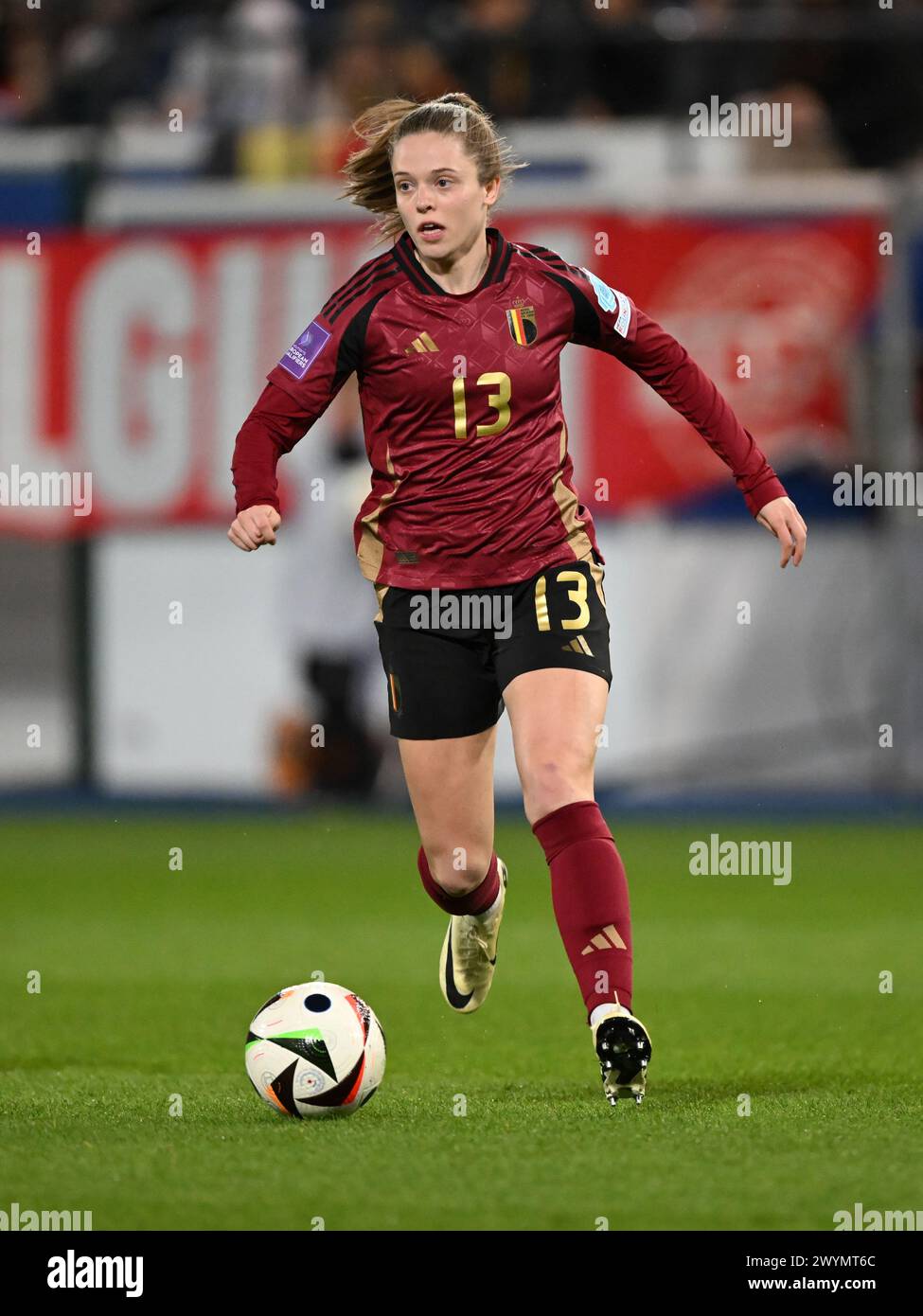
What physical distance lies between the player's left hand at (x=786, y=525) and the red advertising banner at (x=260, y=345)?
23.8 feet

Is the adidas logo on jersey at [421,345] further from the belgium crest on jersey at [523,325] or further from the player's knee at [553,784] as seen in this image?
the player's knee at [553,784]

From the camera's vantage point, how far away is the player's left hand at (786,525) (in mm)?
5312

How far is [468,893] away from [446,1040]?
2.38ft

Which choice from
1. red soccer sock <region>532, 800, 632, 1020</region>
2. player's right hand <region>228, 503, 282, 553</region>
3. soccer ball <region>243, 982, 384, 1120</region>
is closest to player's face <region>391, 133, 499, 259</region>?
player's right hand <region>228, 503, 282, 553</region>

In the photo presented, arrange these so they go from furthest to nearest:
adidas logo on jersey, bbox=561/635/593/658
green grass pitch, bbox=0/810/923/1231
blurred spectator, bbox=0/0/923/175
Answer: blurred spectator, bbox=0/0/923/175
adidas logo on jersey, bbox=561/635/593/658
green grass pitch, bbox=0/810/923/1231

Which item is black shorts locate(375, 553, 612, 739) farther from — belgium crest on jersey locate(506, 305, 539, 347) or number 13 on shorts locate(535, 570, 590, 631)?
belgium crest on jersey locate(506, 305, 539, 347)

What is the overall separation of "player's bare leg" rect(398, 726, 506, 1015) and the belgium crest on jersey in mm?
1019

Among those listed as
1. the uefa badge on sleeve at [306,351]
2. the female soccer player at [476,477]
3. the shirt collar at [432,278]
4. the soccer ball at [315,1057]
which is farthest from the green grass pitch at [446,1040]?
the shirt collar at [432,278]

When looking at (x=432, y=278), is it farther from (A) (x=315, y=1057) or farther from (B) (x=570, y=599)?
(A) (x=315, y=1057)

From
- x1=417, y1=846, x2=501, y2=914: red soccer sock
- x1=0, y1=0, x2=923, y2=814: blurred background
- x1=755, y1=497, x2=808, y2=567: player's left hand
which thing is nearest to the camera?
x1=755, y1=497, x2=808, y2=567: player's left hand

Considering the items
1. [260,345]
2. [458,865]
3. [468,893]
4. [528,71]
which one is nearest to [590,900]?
[458,865]

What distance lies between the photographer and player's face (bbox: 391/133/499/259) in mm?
5109

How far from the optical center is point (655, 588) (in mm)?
12750
